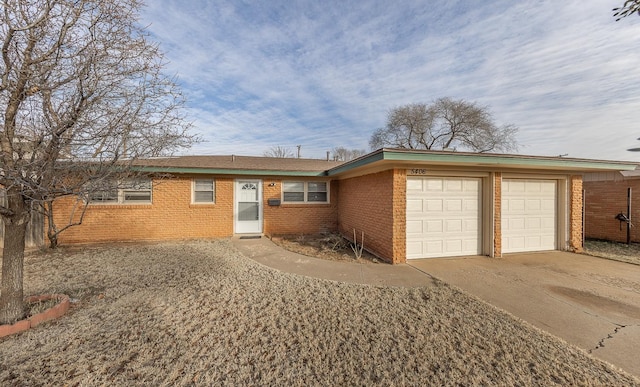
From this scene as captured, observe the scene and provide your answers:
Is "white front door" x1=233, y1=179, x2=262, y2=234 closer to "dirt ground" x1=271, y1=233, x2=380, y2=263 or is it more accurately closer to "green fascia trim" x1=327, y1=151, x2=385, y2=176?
"dirt ground" x1=271, y1=233, x2=380, y2=263

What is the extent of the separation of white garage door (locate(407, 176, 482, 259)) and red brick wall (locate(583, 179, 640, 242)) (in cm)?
633

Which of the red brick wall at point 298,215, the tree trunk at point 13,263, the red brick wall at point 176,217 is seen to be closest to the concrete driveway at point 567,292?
the red brick wall at point 298,215

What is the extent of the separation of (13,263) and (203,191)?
241 inches

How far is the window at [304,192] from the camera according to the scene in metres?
10.0

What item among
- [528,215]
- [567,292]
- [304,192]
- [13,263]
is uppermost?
[304,192]

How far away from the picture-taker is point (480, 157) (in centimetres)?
577

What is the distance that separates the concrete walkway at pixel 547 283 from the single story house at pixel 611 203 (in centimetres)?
369

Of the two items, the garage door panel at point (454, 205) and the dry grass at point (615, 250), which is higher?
the garage door panel at point (454, 205)

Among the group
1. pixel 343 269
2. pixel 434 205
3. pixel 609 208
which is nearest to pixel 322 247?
pixel 343 269

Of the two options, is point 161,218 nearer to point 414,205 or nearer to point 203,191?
point 203,191

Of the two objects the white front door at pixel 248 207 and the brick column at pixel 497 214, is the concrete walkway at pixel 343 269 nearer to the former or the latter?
the white front door at pixel 248 207

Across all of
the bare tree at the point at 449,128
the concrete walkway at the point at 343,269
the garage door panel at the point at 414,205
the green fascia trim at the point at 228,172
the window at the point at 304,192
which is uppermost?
the bare tree at the point at 449,128

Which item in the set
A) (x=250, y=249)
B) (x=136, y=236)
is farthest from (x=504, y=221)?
(x=136, y=236)

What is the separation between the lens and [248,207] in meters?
9.61
